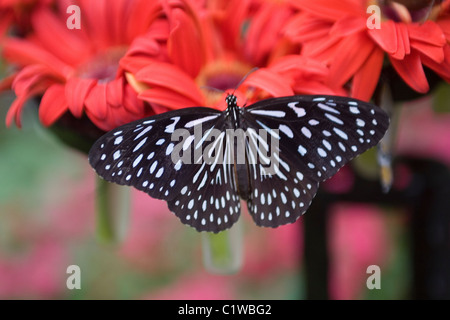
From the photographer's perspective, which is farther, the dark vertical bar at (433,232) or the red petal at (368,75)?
the dark vertical bar at (433,232)

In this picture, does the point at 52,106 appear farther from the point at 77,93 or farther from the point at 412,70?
the point at 412,70

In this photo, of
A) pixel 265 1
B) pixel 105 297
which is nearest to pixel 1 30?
pixel 265 1

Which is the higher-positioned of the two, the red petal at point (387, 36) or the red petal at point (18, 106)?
the red petal at point (387, 36)

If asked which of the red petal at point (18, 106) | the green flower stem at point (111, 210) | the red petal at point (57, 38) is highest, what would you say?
the red petal at point (57, 38)

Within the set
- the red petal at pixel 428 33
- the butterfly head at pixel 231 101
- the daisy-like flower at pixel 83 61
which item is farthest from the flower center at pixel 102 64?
the red petal at pixel 428 33

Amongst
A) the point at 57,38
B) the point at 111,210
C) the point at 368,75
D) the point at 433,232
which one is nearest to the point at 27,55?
the point at 57,38

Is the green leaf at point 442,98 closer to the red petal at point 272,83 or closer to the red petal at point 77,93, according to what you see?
the red petal at point 272,83

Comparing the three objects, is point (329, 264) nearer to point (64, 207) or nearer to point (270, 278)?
point (270, 278)
